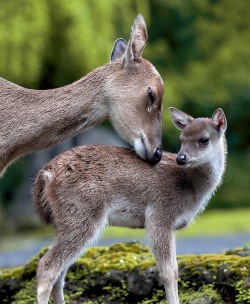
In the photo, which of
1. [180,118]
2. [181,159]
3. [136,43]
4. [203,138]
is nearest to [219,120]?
[203,138]

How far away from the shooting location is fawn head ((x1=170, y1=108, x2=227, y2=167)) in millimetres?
10484

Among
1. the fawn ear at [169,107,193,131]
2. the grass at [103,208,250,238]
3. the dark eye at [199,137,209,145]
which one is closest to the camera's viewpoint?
the dark eye at [199,137,209,145]

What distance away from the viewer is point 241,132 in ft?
111

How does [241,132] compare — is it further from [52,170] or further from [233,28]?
[52,170]

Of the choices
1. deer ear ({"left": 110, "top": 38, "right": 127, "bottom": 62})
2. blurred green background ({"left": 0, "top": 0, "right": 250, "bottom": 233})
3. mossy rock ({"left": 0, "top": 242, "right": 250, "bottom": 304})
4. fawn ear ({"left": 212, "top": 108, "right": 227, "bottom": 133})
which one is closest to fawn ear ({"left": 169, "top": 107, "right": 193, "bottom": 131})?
fawn ear ({"left": 212, "top": 108, "right": 227, "bottom": 133})

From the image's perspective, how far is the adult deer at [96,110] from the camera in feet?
34.3

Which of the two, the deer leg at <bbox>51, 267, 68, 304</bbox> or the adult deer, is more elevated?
the adult deer

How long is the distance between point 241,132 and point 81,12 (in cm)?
1119

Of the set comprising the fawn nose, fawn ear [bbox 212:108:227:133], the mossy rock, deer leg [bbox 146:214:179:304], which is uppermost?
fawn ear [bbox 212:108:227:133]

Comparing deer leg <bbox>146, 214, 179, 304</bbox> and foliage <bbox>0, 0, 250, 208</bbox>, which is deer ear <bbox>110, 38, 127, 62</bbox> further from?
foliage <bbox>0, 0, 250, 208</bbox>

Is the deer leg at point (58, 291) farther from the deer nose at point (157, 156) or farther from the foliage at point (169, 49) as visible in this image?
the foliage at point (169, 49)

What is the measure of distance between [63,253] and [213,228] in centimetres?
1713

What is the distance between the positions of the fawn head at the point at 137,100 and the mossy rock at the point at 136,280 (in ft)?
4.68

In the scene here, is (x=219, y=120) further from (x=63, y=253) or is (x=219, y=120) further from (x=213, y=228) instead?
(x=213, y=228)
